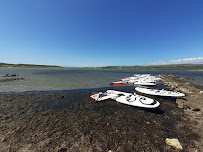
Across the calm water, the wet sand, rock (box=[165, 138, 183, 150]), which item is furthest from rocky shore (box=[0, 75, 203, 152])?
the calm water

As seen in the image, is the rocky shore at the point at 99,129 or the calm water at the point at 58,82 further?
the calm water at the point at 58,82

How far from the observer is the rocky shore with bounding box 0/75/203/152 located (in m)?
4.63

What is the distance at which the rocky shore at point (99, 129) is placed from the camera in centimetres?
463

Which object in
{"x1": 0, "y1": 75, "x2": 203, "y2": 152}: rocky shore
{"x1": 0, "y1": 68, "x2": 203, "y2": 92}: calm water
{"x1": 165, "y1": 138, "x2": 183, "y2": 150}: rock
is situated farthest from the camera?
{"x1": 0, "y1": 68, "x2": 203, "y2": 92}: calm water

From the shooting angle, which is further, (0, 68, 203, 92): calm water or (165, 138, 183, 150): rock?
(0, 68, 203, 92): calm water

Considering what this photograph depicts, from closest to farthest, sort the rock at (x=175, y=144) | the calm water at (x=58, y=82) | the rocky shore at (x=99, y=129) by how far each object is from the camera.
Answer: the rock at (x=175, y=144), the rocky shore at (x=99, y=129), the calm water at (x=58, y=82)

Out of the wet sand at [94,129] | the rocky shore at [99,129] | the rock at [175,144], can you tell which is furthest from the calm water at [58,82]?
the rock at [175,144]

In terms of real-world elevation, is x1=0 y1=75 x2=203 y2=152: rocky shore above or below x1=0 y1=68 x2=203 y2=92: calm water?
below

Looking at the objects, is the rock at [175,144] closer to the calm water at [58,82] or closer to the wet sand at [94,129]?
the wet sand at [94,129]

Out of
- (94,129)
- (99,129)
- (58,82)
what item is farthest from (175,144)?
(58,82)

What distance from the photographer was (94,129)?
6.02 metres

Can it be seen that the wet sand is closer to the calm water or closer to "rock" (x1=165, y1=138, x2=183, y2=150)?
"rock" (x1=165, y1=138, x2=183, y2=150)

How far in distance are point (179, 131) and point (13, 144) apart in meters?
9.93

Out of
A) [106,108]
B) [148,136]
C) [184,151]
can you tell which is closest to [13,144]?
[106,108]
